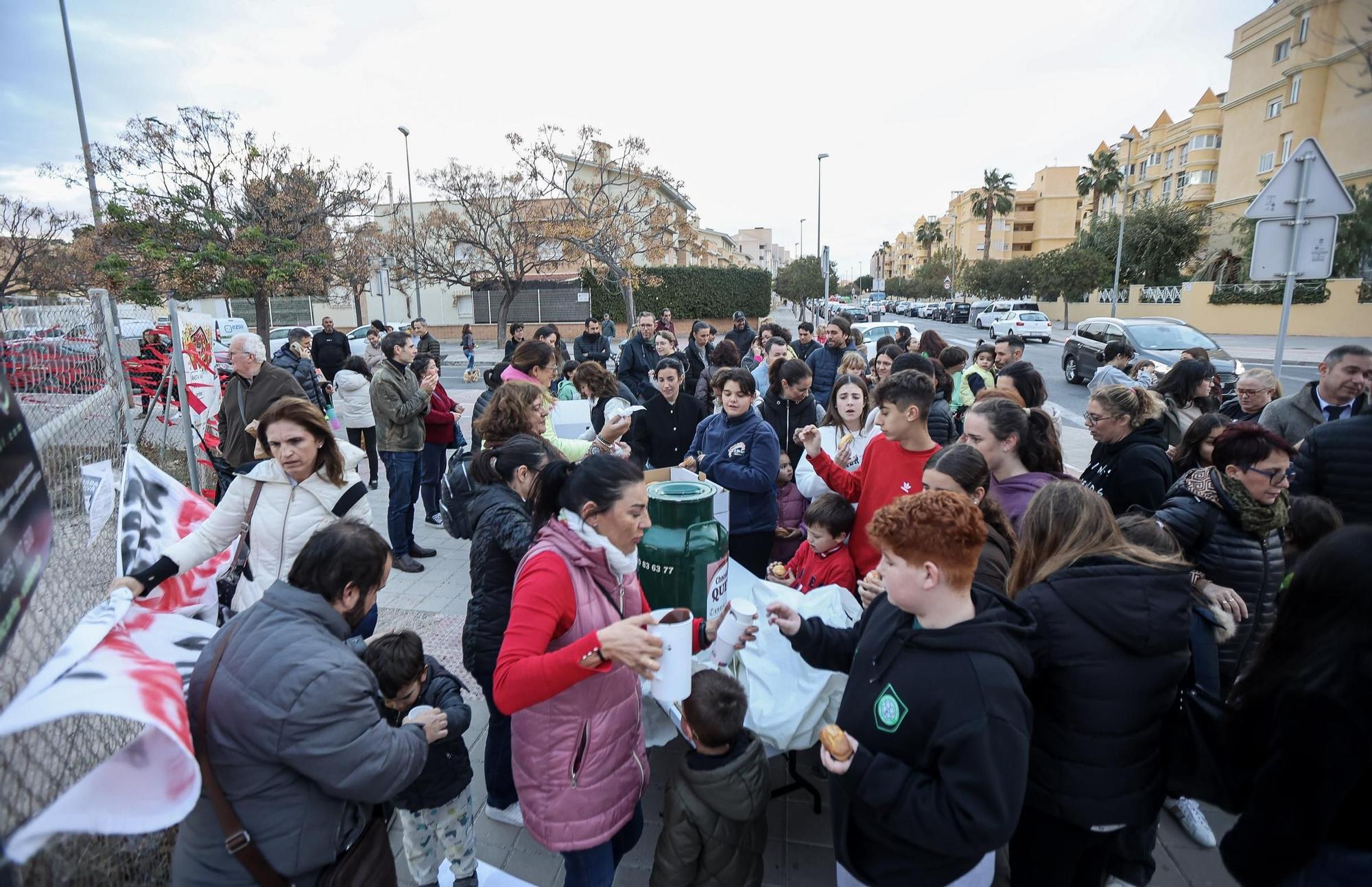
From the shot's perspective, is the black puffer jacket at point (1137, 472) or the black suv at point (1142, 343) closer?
the black puffer jacket at point (1137, 472)

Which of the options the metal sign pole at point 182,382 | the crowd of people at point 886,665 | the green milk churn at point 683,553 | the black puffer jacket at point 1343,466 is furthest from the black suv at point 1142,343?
the metal sign pole at point 182,382

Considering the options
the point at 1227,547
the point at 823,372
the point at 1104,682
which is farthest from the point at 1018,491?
the point at 823,372

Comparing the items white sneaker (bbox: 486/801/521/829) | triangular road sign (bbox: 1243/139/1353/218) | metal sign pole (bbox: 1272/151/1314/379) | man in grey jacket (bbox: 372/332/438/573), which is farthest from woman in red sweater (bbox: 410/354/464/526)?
metal sign pole (bbox: 1272/151/1314/379)

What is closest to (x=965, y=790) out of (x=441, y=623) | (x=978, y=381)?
(x=441, y=623)

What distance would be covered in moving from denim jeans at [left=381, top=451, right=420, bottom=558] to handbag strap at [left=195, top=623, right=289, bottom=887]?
4.48 metres

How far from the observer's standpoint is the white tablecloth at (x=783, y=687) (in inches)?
104

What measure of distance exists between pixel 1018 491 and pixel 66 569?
154 inches

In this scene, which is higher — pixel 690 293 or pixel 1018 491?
pixel 690 293

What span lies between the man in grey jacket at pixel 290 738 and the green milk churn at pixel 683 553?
1188mm

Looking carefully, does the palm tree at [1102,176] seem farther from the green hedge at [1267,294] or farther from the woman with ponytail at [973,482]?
the woman with ponytail at [973,482]

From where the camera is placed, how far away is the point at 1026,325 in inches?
1208

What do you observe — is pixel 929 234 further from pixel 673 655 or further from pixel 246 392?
pixel 673 655

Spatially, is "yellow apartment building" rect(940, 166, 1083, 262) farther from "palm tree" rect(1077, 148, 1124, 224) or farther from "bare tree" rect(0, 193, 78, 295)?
"bare tree" rect(0, 193, 78, 295)

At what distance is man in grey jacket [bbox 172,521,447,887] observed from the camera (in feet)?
5.19
